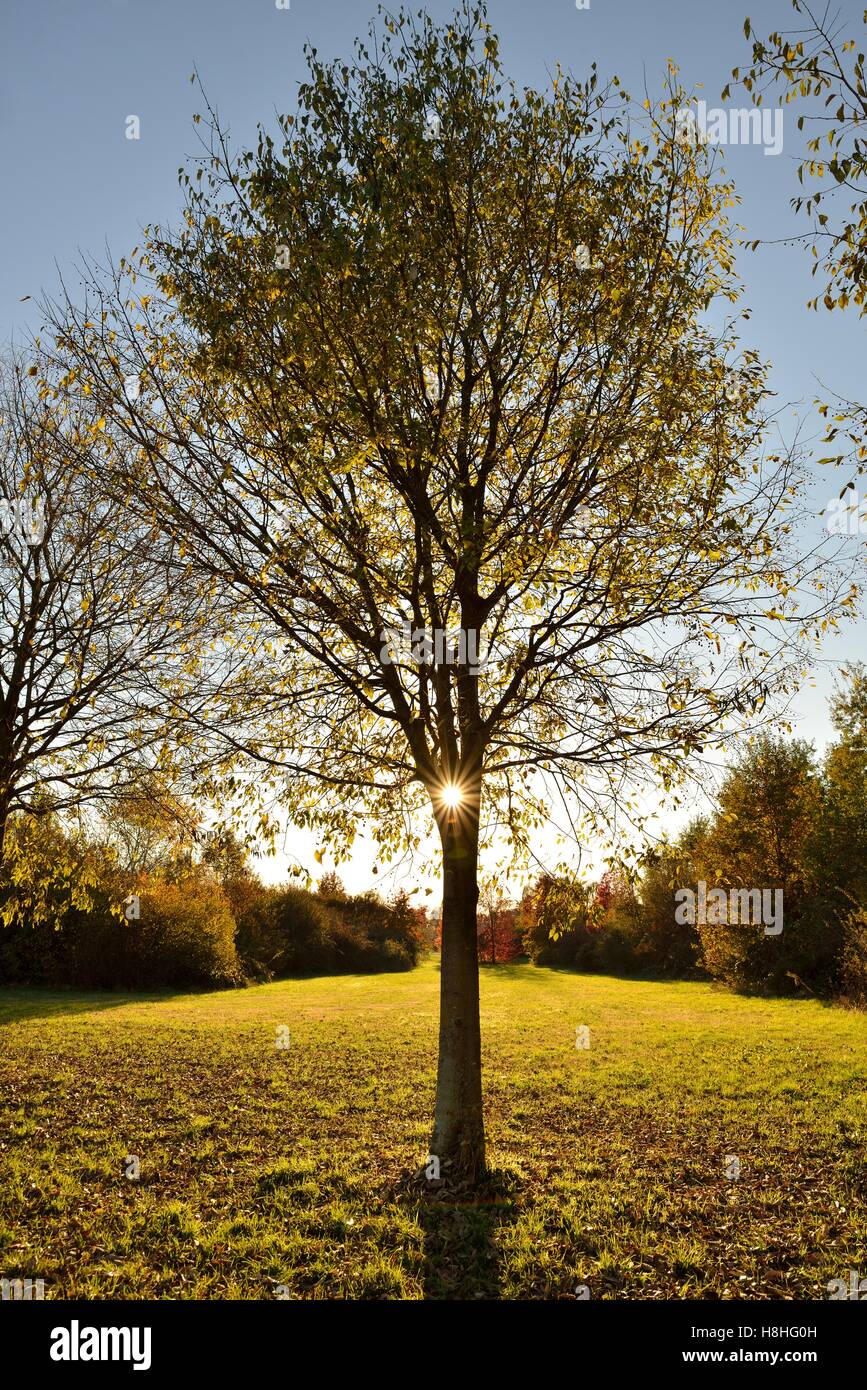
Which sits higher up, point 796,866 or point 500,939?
point 796,866

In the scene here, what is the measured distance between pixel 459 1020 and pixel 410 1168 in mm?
1884

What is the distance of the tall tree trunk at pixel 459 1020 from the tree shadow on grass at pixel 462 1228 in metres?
0.25

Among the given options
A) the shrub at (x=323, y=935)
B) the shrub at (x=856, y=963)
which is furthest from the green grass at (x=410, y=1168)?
the shrub at (x=323, y=935)

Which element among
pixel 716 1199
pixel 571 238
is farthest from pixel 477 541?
pixel 716 1199

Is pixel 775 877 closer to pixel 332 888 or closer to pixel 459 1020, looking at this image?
pixel 332 888

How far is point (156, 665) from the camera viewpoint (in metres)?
12.5

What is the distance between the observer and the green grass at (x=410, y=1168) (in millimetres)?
5828

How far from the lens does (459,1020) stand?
8.04 meters

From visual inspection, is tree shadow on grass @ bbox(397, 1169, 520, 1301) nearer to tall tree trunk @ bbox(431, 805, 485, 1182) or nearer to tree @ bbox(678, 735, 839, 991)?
tall tree trunk @ bbox(431, 805, 485, 1182)

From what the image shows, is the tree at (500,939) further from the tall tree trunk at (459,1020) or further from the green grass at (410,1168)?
the tall tree trunk at (459,1020)

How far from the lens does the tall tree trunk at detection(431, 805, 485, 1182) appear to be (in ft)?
25.9

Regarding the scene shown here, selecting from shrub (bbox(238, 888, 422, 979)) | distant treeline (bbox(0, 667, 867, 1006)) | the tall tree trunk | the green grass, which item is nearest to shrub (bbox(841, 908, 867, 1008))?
distant treeline (bbox(0, 667, 867, 1006))

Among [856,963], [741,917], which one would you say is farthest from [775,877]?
[856,963]

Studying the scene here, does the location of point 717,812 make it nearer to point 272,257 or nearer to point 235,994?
point 272,257
